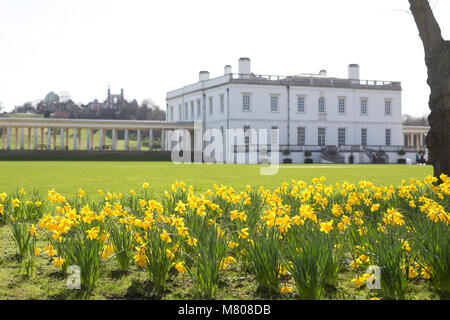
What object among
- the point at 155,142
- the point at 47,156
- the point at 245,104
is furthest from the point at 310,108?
the point at 155,142

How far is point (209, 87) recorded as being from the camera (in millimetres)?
63375

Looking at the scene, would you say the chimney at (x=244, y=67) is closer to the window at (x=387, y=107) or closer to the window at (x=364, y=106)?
the window at (x=364, y=106)

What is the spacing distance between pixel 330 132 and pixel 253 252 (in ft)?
193

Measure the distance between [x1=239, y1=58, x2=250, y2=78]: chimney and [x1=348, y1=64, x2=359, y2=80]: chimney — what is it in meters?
14.2

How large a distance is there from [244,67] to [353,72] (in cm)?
1519

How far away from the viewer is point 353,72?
2571 inches

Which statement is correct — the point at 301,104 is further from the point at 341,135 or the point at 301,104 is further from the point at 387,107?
the point at 387,107

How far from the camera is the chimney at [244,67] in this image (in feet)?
194

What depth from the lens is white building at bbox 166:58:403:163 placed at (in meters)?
57.0

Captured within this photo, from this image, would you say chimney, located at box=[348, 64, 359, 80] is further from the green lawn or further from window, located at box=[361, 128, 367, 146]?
the green lawn

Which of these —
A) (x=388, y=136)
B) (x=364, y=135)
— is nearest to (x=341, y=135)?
(x=364, y=135)

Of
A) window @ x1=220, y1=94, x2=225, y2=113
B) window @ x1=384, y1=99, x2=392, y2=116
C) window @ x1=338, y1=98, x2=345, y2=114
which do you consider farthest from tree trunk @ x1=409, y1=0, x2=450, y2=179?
window @ x1=384, y1=99, x2=392, y2=116

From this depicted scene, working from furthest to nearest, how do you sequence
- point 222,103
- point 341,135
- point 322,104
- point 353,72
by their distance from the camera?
point 353,72, point 341,135, point 322,104, point 222,103
